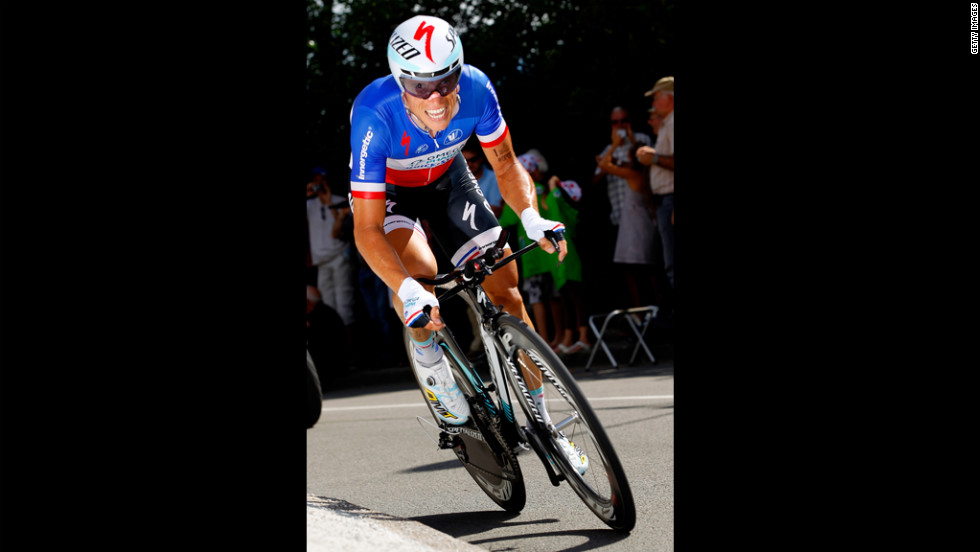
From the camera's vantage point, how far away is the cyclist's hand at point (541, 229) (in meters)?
3.60

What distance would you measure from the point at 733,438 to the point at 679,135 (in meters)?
0.77

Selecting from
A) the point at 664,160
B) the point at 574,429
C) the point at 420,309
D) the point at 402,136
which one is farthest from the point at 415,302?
the point at 664,160

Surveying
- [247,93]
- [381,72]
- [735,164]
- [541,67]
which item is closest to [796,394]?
[735,164]

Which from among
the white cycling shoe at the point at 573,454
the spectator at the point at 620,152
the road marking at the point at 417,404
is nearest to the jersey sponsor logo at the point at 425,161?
the white cycling shoe at the point at 573,454

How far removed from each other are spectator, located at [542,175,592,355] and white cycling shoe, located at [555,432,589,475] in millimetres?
5164

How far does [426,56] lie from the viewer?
3.53 metres

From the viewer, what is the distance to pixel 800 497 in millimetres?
2336

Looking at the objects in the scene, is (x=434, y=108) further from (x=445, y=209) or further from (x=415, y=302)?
(x=415, y=302)

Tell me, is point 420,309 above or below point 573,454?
above

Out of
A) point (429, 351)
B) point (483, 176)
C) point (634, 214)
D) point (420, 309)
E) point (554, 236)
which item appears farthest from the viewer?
point (634, 214)

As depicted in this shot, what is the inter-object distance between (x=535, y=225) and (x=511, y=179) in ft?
1.35

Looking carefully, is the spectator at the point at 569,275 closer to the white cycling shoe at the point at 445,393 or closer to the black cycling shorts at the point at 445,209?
the black cycling shorts at the point at 445,209

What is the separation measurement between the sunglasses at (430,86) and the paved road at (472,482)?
5.11 feet

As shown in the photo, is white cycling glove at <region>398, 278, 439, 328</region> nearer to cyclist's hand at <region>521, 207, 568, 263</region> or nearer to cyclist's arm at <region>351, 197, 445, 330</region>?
cyclist's arm at <region>351, 197, 445, 330</region>
